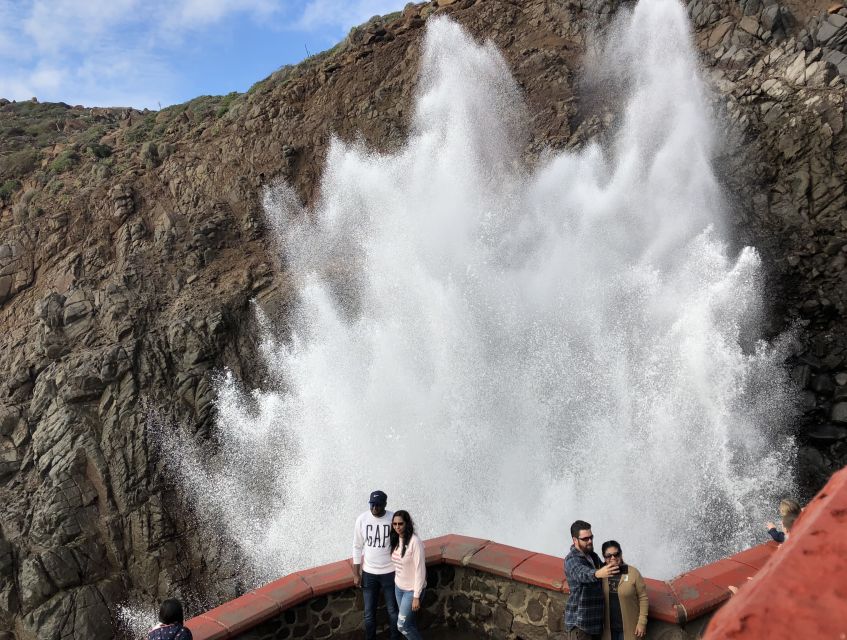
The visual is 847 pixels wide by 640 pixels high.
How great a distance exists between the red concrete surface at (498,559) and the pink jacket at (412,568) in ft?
2.09

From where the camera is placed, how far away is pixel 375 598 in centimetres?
501

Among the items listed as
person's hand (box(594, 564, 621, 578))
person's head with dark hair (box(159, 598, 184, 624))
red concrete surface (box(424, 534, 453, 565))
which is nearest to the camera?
person's head with dark hair (box(159, 598, 184, 624))

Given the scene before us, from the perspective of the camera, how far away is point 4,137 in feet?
92.6

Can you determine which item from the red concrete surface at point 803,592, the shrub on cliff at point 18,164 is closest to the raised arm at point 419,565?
the red concrete surface at point 803,592

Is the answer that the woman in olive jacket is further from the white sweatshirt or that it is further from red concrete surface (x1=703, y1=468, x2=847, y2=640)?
red concrete surface (x1=703, y1=468, x2=847, y2=640)

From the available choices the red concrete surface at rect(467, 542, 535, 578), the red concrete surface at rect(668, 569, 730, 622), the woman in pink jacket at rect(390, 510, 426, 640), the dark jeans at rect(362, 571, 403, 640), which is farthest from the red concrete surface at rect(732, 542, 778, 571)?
the dark jeans at rect(362, 571, 403, 640)

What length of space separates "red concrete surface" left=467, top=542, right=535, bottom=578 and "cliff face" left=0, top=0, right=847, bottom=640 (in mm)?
8801

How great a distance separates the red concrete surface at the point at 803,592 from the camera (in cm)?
73

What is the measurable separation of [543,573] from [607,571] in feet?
3.12

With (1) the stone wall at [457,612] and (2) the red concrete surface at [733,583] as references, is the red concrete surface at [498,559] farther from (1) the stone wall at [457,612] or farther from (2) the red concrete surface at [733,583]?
(1) the stone wall at [457,612]

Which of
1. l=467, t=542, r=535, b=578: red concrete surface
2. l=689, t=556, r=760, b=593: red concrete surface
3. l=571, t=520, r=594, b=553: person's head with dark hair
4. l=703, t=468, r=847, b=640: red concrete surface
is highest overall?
l=703, t=468, r=847, b=640: red concrete surface

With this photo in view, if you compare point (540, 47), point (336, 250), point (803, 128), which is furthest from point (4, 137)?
point (803, 128)

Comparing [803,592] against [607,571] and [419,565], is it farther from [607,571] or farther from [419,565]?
[419,565]

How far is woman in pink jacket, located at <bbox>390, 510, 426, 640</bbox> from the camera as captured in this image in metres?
4.67
